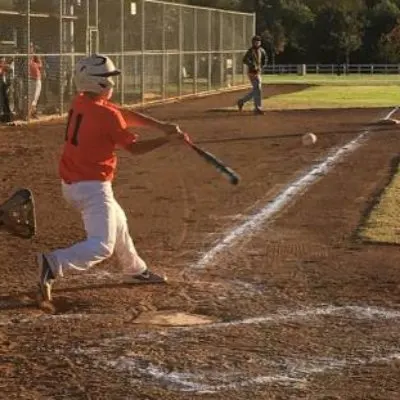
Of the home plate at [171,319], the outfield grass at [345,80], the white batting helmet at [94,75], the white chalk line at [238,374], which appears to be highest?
the white batting helmet at [94,75]

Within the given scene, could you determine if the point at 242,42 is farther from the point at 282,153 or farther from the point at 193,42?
the point at 282,153

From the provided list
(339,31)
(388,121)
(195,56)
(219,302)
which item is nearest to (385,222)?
(219,302)

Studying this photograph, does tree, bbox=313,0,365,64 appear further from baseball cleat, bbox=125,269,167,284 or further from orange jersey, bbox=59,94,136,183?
orange jersey, bbox=59,94,136,183

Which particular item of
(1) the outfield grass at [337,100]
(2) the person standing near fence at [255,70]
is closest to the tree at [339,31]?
(1) the outfield grass at [337,100]

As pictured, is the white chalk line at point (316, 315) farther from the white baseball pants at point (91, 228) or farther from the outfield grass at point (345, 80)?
the outfield grass at point (345, 80)

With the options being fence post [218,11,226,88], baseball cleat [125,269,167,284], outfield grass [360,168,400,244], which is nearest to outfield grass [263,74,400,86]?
fence post [218,11,226,88]

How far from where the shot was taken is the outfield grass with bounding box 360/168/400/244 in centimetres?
903

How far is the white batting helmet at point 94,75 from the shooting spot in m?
6.73

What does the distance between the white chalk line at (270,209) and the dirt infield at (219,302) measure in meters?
0.04

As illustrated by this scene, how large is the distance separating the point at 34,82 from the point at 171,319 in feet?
60.5

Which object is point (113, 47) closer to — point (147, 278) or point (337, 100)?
point (337, 100)

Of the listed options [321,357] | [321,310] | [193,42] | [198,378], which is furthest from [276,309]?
[193,42]


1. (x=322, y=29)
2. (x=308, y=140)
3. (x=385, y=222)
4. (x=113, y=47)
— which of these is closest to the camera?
(x=385, y=222)

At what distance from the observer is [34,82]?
2402 centimetres
